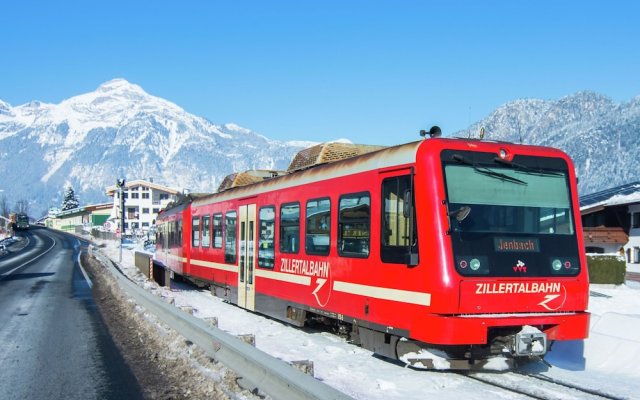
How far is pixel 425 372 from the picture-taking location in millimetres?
8359

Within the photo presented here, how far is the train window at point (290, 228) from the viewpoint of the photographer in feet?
38.6

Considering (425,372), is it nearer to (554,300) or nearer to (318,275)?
(554,300)

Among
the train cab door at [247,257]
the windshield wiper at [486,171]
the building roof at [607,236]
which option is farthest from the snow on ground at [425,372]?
the building roof at [607,236]

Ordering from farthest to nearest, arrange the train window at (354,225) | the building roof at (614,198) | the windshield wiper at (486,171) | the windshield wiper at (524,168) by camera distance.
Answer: the building roof at (614,198) < the train window at (354,225) < the windshield wiper at (524,168) < the windshield wiper at (486,171)

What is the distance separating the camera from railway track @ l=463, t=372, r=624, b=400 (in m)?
7.04

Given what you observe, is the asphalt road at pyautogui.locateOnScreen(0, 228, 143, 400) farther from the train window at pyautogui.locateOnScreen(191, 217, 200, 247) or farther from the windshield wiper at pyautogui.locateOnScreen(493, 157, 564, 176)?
the windshield wiper at pyautogui.locateOnScreen(493, 157, 564, 176)

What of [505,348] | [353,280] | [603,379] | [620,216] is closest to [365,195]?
[353,280]

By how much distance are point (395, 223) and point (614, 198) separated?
35378 mm

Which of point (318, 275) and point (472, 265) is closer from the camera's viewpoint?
point (472, 265)

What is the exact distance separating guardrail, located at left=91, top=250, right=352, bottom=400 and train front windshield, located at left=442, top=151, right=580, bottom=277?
273 cm

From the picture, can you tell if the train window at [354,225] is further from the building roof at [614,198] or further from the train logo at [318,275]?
the building roof at [614,198]

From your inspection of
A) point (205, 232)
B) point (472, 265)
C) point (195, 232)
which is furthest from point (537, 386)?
point (195, 232)

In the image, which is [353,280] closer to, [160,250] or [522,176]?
[522,176]

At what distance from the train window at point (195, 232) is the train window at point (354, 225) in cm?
1070
